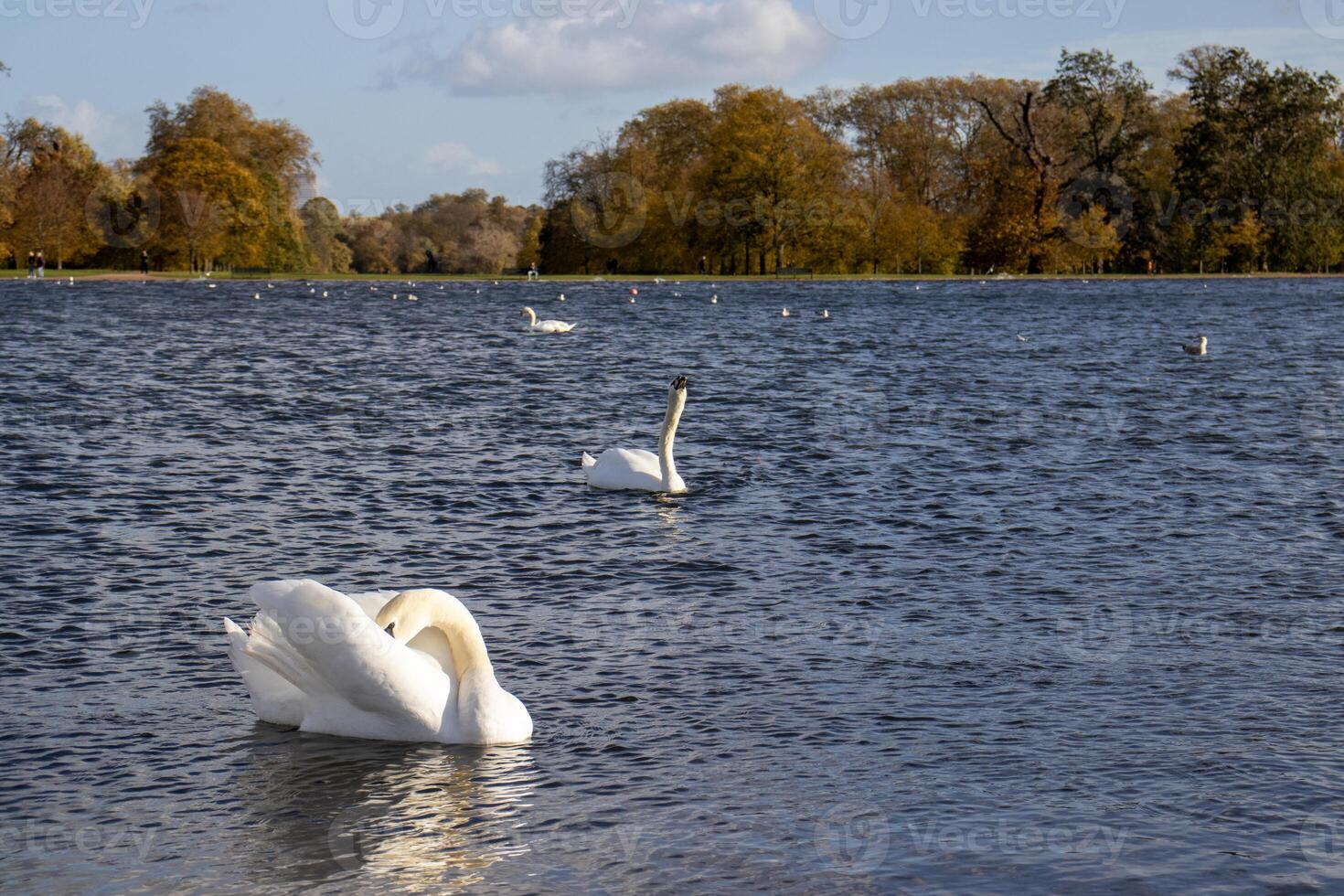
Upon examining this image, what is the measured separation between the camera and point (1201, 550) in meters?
16.4

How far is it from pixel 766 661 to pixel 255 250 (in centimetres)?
12132

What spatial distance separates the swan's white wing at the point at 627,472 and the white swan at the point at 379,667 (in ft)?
33.4

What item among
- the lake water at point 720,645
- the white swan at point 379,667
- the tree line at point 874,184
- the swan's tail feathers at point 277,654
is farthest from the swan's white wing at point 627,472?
the tree line at point 874,184

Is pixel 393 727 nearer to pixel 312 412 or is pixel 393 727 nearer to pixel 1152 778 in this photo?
pixel 1152 778

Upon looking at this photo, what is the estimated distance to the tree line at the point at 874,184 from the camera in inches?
4712

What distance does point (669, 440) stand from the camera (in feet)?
69.1

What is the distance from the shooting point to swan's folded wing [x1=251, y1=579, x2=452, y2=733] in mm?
9594

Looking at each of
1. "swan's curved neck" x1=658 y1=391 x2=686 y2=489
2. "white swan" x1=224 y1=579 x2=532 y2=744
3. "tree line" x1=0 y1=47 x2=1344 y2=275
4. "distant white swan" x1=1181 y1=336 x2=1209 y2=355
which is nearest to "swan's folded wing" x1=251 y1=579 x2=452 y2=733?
"white swan" x1=224 y1=579 x2=532 y2=744

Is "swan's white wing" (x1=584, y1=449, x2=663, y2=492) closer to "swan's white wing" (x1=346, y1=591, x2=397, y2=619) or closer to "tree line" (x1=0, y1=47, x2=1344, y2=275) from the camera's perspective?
"swan's white wing" (x1=346, y1=591, x2=397, y2=619)

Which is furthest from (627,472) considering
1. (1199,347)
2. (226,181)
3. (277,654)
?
(226,181)

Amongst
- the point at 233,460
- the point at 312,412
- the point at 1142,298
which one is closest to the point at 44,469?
the point at 233,460

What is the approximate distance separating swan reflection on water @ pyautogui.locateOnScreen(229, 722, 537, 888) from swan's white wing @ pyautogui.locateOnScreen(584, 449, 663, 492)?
10.4 m

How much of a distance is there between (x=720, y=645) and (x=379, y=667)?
3602 millimetres

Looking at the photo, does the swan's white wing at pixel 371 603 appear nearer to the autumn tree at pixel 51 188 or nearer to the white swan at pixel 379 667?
the white swan at pixel 379 667
